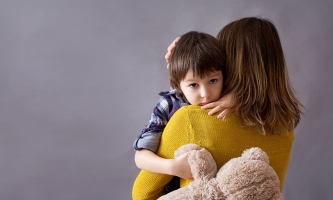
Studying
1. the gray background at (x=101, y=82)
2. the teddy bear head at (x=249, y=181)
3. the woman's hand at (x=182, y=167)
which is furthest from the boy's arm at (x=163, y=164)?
the gray background at (x=101, y=82)

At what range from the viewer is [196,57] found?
1.17 m

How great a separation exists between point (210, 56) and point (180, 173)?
12.6 inches

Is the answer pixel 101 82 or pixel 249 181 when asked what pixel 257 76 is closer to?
pixel 249 181

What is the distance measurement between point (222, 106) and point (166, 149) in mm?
189

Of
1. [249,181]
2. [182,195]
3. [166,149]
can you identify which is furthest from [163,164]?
[249,181]

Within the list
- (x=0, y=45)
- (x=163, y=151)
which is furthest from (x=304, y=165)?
(x=0, y=45)

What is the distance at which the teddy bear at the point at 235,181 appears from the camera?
0.95m

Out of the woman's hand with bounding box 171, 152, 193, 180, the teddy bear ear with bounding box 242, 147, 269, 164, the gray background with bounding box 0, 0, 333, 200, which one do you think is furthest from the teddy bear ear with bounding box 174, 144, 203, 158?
the gray background with bounding box 0, 0, 333, 200

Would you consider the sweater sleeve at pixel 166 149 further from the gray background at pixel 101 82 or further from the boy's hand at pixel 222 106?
the gray background at pixel 101 82

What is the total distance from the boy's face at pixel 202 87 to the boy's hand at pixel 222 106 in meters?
0.03

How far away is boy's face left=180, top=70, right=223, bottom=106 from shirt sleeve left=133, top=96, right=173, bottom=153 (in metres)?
0.09

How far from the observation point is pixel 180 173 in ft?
3.65

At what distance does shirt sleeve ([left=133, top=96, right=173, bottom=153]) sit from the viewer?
122cm

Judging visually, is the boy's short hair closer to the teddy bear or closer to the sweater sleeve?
the sweater sleeve
